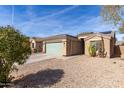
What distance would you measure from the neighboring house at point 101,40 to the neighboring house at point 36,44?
1.30 metres

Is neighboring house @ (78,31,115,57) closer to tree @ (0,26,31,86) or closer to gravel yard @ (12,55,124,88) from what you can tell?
gravel yard @ (12,55,124,88)

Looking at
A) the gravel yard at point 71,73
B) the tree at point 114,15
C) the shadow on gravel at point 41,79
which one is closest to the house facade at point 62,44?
the gravel yard at point 71,73

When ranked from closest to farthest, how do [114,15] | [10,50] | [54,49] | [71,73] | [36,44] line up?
[10,50], [36,44], [71,73], [54,49], [114,15]

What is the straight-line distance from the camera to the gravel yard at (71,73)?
766 centimetres

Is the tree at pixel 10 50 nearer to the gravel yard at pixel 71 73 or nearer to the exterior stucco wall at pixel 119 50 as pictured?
the gravel yard at pixel 71 73

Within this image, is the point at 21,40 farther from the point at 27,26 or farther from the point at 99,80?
the point at 99,80

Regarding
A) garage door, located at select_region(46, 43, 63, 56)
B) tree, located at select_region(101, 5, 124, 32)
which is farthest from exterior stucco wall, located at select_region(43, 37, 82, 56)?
tree, located at select_region(101, 5, 124, 32)

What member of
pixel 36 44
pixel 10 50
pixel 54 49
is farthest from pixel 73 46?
pixel 10 50

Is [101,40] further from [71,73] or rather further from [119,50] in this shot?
[71,73]

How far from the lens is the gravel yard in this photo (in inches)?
302

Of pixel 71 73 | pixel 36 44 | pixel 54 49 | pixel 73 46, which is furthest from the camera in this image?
pixel 73 46

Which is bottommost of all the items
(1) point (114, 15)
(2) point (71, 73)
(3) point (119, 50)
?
(2) point (71, 73)

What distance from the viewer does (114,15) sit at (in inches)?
360

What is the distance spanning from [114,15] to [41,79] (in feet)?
11.6
